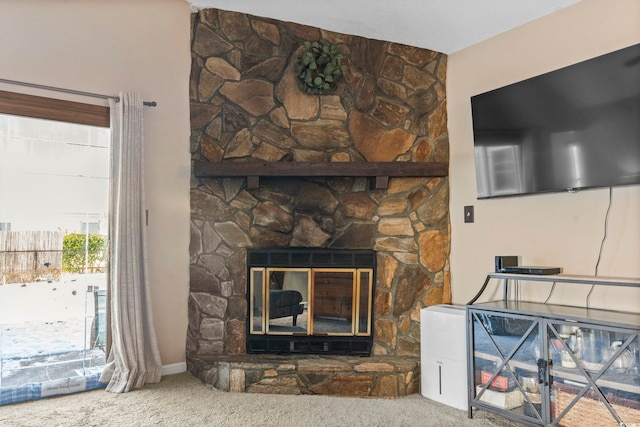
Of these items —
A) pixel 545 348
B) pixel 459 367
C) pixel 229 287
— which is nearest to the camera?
pixel 545 348

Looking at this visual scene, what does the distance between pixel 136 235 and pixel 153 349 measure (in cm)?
76

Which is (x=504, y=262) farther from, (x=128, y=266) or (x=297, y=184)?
(x=128, y=266)

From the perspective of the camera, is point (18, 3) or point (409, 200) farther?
point (409, 200)

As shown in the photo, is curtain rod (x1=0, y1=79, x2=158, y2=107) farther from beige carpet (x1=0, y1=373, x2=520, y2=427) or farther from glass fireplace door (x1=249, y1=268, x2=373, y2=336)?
beige carpet (x1=0, y1=373, x2=520, y2=427)

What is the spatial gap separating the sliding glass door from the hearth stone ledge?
0.92 metres

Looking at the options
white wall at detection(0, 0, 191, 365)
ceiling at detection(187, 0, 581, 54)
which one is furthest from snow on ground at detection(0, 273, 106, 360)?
ceiling at detection(187, 0, 581, 54)

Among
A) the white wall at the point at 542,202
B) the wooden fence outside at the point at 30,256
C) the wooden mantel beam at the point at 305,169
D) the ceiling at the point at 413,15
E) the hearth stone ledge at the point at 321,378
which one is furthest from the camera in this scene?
the wooden mantel beam at the point at 305,169

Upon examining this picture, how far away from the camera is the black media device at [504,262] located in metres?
2.69

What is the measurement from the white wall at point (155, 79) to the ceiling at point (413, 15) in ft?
1.29

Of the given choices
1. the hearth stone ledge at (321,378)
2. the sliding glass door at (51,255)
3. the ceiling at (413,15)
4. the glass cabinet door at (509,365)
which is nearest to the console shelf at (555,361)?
the glass cabinet door at (509,365)

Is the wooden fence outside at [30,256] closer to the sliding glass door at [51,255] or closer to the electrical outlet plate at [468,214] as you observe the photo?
the sliding glass door at [51,255]

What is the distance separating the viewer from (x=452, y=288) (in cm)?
327

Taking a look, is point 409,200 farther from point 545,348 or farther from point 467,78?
point 545,348

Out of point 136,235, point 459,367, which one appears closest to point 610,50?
point 459,367
